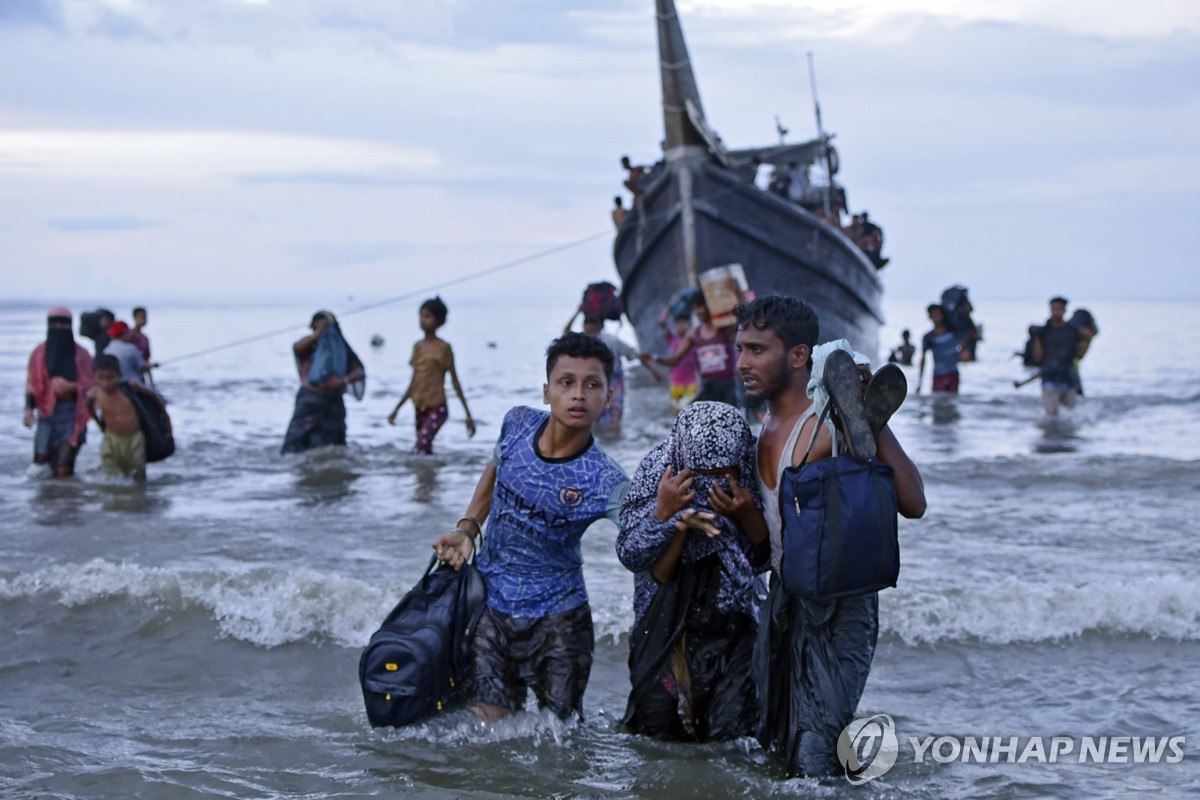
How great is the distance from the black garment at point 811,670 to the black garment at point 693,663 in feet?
0.39

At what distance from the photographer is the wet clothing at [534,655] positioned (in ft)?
12.6

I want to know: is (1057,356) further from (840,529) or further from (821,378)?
(840,529)

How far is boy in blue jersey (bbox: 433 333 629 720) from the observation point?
3773 mm

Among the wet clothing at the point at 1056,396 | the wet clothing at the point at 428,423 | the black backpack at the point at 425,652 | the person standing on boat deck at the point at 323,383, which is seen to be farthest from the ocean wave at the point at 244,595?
the wet clothing at the point at 1056,396

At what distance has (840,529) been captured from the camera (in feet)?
10.3

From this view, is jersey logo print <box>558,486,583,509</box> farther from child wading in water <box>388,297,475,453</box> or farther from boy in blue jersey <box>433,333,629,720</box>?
child wading in water <box>388,297,475,453</box>

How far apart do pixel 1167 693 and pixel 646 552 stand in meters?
2.66

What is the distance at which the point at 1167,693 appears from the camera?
4.87m

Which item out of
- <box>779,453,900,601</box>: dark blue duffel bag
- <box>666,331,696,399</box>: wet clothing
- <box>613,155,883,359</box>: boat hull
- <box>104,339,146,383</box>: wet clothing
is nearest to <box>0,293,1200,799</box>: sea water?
<box>779,453,900,601</box>: dark blue duffel bag

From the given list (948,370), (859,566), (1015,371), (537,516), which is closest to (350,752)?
(537,516)

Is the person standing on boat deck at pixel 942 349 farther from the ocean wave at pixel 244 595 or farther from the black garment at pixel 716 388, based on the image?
the ocean wave at pixel 244 595

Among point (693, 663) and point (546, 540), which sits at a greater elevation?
point (546, 540)

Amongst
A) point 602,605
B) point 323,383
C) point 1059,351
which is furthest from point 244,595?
point 1059,351

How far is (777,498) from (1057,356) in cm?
1216
